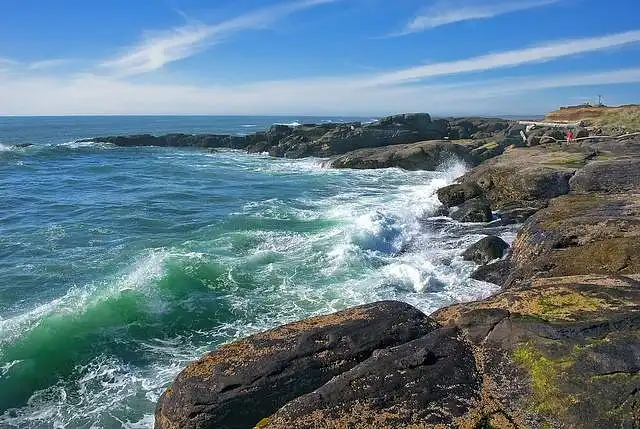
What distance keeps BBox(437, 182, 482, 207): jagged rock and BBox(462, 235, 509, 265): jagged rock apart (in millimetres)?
8267

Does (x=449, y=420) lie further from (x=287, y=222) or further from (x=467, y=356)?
(x=287, y=222)

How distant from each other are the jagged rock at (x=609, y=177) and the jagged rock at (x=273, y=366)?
1546cm

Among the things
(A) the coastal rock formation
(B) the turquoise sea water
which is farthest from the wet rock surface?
(A) the coastal rock formation

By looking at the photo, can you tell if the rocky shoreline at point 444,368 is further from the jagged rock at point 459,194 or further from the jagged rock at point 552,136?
the jagged rock at point 552,136

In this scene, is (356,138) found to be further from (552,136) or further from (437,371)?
(437,371)

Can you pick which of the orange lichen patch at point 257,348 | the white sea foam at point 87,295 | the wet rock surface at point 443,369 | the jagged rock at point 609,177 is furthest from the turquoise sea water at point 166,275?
the jagged rock at point 609,177

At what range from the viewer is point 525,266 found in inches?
516

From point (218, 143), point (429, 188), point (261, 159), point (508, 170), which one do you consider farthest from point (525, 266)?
point (218, 143)

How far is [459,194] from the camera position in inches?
1037

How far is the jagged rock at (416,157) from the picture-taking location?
4359 centimetres

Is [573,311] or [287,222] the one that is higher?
[573,311]

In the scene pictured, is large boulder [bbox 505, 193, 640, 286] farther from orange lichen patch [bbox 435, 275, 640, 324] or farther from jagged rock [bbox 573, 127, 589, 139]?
jagged rock [bbox 573, 127, 589, 139]

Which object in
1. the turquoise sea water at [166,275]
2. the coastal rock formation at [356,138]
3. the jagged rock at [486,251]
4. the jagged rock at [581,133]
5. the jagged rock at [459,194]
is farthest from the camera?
the coastal rock formation at [356,138]

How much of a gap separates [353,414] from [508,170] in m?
22.1
